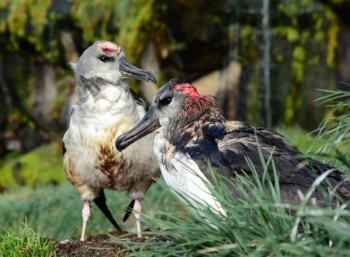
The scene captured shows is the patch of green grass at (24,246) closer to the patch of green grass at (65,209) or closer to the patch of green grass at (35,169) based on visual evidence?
the patch of green grass at (65,209)

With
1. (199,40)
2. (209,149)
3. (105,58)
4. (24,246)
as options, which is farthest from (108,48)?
(199,40)

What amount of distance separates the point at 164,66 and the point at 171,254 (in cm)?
917

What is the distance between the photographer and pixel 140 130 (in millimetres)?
5891

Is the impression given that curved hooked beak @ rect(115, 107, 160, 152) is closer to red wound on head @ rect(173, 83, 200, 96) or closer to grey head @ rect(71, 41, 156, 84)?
red wound on head @ rect(173, 83, 200, 96)

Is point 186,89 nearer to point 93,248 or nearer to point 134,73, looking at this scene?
point 134,73

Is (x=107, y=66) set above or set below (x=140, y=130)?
above

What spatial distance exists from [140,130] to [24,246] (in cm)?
114

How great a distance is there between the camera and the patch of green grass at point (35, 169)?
1362 centimetres

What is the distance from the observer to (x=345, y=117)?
18.1ft

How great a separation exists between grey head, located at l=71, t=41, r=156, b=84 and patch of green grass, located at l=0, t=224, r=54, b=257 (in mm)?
1609

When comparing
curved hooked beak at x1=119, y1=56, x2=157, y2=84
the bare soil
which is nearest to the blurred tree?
curved hooked beak at x1=119, y1=56, x2=157, y2=84

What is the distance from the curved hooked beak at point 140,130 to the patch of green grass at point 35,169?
765cm

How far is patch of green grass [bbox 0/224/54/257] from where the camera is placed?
205 inches

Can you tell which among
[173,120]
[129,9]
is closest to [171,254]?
[173,120]
